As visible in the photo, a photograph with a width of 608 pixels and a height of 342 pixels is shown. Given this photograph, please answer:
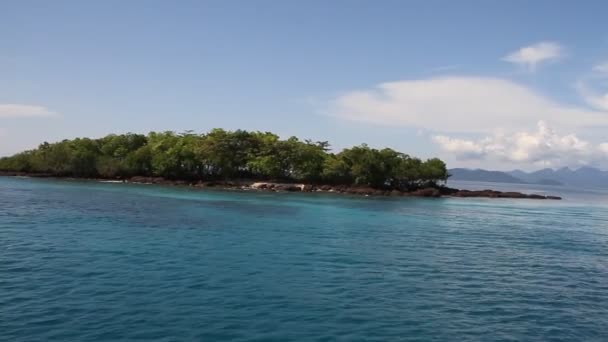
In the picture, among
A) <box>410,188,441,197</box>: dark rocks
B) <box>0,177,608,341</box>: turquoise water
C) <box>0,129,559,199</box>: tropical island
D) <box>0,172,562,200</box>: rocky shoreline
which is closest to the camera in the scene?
<box>0,177,608,341</box>: turquoise water

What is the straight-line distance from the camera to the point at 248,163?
12031 cm

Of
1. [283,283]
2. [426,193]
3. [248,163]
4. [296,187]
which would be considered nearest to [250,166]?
[248,163]

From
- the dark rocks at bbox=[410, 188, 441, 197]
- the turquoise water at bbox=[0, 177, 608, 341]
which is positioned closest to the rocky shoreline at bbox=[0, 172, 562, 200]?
the dark rocks at bbox=[410, 188, 441, 197]

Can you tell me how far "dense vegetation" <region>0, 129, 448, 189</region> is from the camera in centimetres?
11975

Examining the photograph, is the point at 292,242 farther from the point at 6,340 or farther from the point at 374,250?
the point at 6,340

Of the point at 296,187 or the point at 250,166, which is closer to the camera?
the point at 296,187

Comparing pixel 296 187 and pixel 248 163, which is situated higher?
pixel 248 163

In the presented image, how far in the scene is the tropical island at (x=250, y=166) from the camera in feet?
390

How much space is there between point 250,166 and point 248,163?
1.05 m

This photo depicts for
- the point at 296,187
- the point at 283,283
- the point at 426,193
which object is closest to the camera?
the point at 283,283

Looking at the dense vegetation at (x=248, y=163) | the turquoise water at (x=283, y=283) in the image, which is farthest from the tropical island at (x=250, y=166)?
the turquoise water at (x=283, y=283)

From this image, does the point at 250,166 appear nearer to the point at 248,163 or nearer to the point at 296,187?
the point at 248,163

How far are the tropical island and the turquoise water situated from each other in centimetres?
7238

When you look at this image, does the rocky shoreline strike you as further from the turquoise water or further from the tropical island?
the turquoise water
